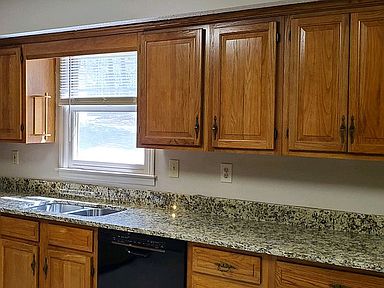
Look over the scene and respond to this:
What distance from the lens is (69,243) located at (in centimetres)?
304

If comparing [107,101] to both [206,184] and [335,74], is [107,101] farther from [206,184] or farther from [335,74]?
[335,74]

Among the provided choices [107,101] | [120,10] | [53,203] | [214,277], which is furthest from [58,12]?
[214,277]

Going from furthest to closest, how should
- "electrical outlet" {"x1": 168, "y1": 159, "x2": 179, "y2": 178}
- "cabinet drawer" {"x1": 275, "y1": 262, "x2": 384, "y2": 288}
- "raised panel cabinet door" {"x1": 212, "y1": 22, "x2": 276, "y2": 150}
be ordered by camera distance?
"electrical outlet" {"x1": 168, "y1": 159, "x2": 179, "y2": 178}
"raised panel cabinet door" {"x1": 212, "y1": 22, "x2": 276, "y2": 150}
"cabinet drawer" {"x1": 275, "y1": 262, "x2": 384, "y2": 288}

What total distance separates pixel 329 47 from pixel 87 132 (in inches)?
82.4

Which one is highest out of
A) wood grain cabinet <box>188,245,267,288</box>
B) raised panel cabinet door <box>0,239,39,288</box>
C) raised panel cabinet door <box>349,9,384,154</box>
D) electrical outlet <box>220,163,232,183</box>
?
raised panel cabinet door <box>349,9,384,154</box>

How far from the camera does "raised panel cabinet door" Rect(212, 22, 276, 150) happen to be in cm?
263

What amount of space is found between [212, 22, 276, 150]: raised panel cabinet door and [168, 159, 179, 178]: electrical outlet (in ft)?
1.96

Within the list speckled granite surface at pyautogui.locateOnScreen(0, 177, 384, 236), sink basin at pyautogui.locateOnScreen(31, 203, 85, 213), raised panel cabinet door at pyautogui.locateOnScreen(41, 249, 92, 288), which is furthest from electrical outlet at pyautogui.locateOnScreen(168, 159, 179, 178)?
raised panel cabinet door at pyautogui.locateOnScreen(41, 249, 92, 288)

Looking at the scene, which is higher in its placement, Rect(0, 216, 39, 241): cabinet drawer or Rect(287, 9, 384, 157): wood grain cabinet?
Rect(287, 9, 384, 157): wood grain cabinet

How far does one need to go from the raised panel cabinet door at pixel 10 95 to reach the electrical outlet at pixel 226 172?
1601mm

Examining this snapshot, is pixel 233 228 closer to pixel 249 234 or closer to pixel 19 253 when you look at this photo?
pixel 249 234

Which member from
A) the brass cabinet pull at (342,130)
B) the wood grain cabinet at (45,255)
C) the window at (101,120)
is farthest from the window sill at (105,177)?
the brass cabinet pull at (342,130)

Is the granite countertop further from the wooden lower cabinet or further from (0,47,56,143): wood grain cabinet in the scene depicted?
(0,47,56,143): wood grain cabinet

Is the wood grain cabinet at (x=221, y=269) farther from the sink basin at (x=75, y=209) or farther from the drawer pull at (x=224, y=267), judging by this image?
the sink basin at (x=75, y=209)
